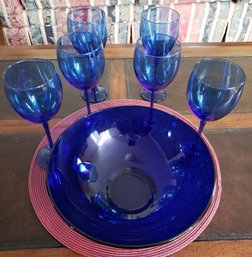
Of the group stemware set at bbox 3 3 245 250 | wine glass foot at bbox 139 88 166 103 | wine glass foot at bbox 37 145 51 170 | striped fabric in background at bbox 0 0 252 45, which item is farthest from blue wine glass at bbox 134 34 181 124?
striped fabric in background at bbox 0 0 252 45

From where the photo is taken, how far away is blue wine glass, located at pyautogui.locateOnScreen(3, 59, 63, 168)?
558 mm

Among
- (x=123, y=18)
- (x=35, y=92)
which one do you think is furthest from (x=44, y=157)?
(x=123, y=18)

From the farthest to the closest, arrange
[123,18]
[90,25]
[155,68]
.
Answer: [123,18]
[90,25]
[155,68]

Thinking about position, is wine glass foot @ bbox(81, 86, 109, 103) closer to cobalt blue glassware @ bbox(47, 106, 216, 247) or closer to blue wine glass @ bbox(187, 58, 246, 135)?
cobalt blue glassware @ bbox(47, 106, 216, 247)

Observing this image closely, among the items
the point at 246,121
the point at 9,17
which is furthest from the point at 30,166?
the point at 9,17

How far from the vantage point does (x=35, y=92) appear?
559 mm

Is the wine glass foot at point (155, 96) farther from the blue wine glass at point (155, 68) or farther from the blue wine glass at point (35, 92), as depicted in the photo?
the blue wine glass at point (35, 92)

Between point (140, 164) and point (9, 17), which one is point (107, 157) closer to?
point (140, 164)

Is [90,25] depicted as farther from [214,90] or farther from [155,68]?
[214,90]

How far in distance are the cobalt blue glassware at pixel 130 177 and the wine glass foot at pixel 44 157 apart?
7 cm

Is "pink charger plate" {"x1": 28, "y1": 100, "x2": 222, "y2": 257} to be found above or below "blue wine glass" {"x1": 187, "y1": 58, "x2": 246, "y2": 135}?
below

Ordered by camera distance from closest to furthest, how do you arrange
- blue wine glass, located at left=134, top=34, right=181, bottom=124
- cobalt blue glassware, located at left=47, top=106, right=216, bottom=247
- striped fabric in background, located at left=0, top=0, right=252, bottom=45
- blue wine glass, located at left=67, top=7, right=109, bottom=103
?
cobalt blue glassware, located at left=47, top=106, right=216, bottom=247, blue wine glass, located at left=134, top=34, right=181, bottom=124, blue wine glass, located at left=67, top=7, right=109, bottom=103, striped fabric in background, located at left=0, top=0, right=252, bottom=45

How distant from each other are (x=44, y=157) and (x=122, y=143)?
0.57 feet

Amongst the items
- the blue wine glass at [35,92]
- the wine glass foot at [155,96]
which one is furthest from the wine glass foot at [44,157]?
the wine glass foot at [155,96]
